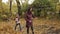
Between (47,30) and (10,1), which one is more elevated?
(10,1)

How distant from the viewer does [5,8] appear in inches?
493

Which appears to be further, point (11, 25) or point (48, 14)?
point (48, 14)

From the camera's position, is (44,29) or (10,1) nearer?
(44,29)

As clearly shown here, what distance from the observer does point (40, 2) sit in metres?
12.8

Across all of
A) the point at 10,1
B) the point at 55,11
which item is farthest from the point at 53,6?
the point at 10,1

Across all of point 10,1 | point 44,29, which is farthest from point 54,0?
point 44,29

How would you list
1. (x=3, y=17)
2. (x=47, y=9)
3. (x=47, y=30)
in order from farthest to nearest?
1. (x=47, y=9)
2. (x=3, y=17)
3. (x=47, y=30)

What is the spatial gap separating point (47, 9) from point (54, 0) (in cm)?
80

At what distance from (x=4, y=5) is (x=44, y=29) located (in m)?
4.30

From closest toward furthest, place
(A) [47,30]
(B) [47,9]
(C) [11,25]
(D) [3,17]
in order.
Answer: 1. (A) [47,30]
2. (C) [11,25]
3. (D) [3,17]
4. (B) [47,9]

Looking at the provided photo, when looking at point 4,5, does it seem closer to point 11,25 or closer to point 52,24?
point 11,25

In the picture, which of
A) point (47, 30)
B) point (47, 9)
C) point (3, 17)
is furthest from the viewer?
point (47, 9)

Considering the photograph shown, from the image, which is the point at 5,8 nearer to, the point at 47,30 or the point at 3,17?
the point at 3,17

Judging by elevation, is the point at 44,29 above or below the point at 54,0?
below
